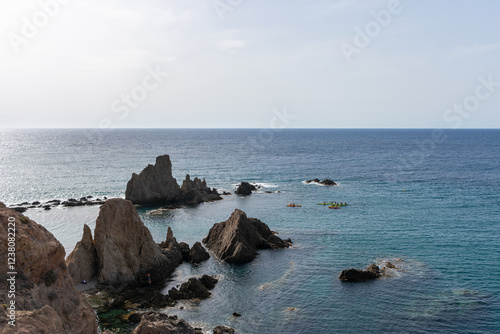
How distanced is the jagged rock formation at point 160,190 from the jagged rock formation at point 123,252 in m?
40.7

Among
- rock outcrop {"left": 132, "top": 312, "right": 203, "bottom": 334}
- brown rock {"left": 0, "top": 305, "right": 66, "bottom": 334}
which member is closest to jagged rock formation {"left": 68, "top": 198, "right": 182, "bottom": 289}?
rock outcrop {"left": 132, "top": 312, "right": 203, "bottom": 334}

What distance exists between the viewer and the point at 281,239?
2462 inches

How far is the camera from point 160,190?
92.8 metres

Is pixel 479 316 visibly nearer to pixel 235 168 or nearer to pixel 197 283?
pixel 197 283

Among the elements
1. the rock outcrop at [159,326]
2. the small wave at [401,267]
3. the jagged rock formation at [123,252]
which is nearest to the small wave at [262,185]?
the small wave at [401,267]

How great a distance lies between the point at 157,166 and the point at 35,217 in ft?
91.9

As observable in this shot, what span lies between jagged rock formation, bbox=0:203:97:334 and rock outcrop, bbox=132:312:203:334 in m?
3.33

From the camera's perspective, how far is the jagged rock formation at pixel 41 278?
78.8 feet

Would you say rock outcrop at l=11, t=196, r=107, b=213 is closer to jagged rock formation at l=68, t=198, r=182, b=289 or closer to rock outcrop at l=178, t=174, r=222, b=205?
rock outcrop at l=178, t=174, r=222, b=205

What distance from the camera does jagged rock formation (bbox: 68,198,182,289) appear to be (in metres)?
45.5

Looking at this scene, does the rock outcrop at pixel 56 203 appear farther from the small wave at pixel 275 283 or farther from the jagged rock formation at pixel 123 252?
the small wave at pixel 275 283

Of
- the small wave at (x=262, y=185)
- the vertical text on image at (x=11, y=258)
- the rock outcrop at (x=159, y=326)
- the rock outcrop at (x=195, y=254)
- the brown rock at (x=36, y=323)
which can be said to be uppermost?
the vertical text on image at (x=11, y=258)

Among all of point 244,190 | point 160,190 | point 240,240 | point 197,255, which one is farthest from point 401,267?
point 160,190

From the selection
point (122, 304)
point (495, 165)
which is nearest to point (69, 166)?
point (122, 304)
